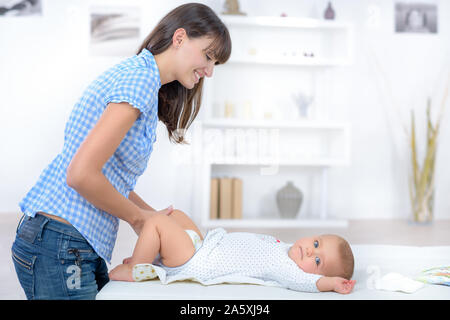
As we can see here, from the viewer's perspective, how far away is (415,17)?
173 inches

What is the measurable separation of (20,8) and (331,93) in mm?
2681

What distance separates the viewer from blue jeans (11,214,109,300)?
1073mm

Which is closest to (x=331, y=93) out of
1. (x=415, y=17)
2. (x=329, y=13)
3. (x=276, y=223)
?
(x=329, y=13)

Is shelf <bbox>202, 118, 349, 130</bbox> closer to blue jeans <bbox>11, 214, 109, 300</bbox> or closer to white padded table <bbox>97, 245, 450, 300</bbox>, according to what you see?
white padded table <bbox>97, 245, 450, 300</bbox>

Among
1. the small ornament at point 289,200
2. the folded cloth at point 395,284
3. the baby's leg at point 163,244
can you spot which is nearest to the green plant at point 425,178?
the small ornament at point 289,200

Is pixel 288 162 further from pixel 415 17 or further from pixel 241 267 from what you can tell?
pixel 241 267

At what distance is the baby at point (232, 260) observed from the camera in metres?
1.25

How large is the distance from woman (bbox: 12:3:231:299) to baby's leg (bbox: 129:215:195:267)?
71mm

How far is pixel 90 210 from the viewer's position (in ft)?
3.65

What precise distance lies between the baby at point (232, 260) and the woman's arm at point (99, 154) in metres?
0.24

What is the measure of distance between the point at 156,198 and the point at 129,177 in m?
3.15

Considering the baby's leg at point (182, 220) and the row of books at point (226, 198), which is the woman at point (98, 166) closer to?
the baby's leg at point (182, 220)

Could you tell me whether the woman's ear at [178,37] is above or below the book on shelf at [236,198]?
above

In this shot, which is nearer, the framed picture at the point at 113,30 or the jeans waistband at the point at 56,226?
the jeans waistband at the point at 56,226
